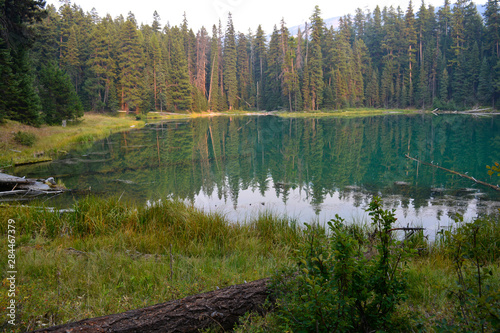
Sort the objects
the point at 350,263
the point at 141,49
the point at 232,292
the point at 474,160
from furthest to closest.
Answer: the point at 141,49
the point at 474,160
the point at 232,292
the point at 350,263

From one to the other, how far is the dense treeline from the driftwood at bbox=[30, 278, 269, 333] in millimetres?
42157

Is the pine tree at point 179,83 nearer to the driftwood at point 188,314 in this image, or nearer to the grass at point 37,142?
the grass at point 37,142

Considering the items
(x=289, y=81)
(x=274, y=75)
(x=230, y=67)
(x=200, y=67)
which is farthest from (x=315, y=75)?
(x=200, y=67)

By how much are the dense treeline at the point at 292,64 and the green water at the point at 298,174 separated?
2756 cm

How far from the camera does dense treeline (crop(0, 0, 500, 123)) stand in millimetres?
48375

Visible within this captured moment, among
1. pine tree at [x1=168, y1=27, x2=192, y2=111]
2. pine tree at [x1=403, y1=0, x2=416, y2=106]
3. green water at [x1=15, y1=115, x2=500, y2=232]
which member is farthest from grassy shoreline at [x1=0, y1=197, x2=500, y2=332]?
pine tree at [x1=403, y1=0, x2=416, y2=106]

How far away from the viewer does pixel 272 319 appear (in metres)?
2.79

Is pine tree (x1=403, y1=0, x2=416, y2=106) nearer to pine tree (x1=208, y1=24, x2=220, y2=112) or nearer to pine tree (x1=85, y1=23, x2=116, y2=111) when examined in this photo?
pine tree (x1=208, y1=24, x2=220, y2=112)

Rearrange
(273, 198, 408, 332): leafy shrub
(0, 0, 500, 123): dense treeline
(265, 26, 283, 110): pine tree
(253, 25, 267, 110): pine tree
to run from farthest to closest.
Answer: (253, 25, 267, 110): pine tree
(265, 26, 283, 110): pine tree
(0, 0, 500, 123): dense treeline
(273, 198, 408, 332): leafy shrub

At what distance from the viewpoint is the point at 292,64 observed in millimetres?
60000

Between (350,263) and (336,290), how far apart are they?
9.4 inches

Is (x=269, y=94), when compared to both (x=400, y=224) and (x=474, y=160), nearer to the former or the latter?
(x=474, y=160)

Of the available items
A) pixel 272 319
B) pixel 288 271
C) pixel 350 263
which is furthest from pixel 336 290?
pixel 272 319

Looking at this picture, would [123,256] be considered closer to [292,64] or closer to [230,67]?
[292,64]
